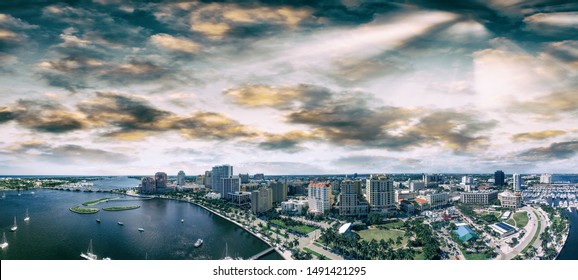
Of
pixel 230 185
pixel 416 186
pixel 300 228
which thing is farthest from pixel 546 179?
pixel 230 185

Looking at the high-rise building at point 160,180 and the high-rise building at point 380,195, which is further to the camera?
the high-rise building at point 160,180

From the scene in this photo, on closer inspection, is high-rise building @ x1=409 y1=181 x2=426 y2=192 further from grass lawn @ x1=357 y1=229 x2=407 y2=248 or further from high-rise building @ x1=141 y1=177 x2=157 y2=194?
high-rise building @ x1=141 y1=177 x2=157 y2=194

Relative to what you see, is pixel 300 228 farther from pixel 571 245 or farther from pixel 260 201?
pixel 571 245

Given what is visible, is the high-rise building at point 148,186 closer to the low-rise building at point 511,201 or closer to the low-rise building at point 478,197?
the low-rise building at point 478,197

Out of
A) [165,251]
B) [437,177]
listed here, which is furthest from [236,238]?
[437,177]

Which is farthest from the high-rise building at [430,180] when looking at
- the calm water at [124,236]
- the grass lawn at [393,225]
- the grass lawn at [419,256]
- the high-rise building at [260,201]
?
the grass lawn at [419,256]

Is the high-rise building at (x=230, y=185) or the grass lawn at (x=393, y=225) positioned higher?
the high-rise building at (x=230, y=185)
